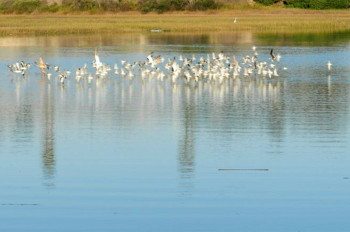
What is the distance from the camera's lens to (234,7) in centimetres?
8231

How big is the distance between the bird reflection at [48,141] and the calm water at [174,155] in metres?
0.03

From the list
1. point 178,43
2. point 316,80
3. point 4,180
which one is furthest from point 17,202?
point 178,43

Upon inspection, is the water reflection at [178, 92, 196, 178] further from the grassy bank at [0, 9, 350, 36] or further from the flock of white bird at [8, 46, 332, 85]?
the grassy bank at [0, 9, 350, 36]

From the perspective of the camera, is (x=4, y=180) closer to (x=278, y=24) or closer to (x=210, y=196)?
(x=210, y=196)

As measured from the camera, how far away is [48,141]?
54.1 feet

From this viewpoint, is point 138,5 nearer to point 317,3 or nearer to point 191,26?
point 317,3

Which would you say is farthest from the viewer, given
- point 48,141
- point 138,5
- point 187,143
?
point 138,5

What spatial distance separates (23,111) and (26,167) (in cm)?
678

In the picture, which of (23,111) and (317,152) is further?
(23,111)

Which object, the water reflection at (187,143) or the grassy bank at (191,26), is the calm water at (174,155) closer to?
the water reflection at (187,143)

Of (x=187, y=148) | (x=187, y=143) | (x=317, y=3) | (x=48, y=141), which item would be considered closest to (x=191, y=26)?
(x=317, y=3)

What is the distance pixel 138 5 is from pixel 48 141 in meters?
68.3

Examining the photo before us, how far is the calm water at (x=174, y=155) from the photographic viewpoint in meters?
11.1

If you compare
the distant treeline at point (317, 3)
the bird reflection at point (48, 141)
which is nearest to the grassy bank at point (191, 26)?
the distant treeline at point (317, 3)
